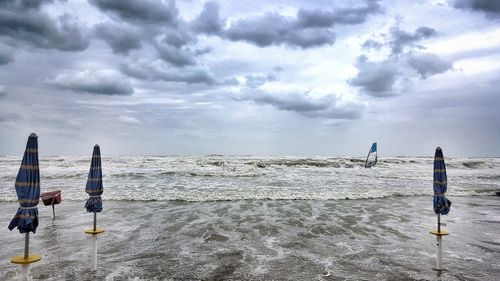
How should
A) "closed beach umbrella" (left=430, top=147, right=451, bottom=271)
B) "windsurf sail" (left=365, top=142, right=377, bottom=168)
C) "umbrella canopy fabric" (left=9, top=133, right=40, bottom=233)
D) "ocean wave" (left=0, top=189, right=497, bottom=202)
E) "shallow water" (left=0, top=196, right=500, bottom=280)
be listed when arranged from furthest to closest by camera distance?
"windsurf sail" (left=365, top=142, right=377, bottom=168), "ocean wave" (left=0, top=189, right=497, bottom=202), "shallow water" (left=0, top=196, right=500, bottom=280), "closed beach umbrella" (left=430, top=147, right=451, bottom=271), "umbrella canopy fabric" (left=9, top=133, right=40, bottom=233)

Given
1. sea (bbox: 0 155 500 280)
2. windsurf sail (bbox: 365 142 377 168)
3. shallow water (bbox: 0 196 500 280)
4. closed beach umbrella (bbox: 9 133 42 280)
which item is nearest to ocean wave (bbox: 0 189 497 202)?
sea (bbox: 0 155 500 280)

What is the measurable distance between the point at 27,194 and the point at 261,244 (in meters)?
7.41

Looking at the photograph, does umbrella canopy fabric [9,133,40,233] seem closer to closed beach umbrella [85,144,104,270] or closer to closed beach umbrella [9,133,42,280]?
closed beach umbrella [9,133,42,280]

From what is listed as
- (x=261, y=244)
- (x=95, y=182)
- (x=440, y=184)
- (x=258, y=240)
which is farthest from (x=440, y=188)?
(x=95, y=182)

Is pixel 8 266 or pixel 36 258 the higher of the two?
pixel 36 258

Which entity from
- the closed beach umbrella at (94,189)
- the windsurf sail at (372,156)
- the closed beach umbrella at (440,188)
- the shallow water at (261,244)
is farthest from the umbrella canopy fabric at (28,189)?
the windsurf sail at (372,156)

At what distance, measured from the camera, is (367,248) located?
1062 centimetres

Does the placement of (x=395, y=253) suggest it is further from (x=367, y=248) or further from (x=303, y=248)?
(x=303, y=248)

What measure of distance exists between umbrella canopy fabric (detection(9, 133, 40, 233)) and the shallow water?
275 cm

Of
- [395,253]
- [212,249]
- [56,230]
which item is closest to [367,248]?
[395,253]

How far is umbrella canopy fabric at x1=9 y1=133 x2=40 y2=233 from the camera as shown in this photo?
5.65 meters

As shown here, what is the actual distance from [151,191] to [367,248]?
18042mm

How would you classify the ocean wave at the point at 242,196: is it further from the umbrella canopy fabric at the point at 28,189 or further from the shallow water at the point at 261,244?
the umbrella canopy fabric at the point at 28,189

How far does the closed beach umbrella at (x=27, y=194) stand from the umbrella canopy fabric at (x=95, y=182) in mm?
2042
